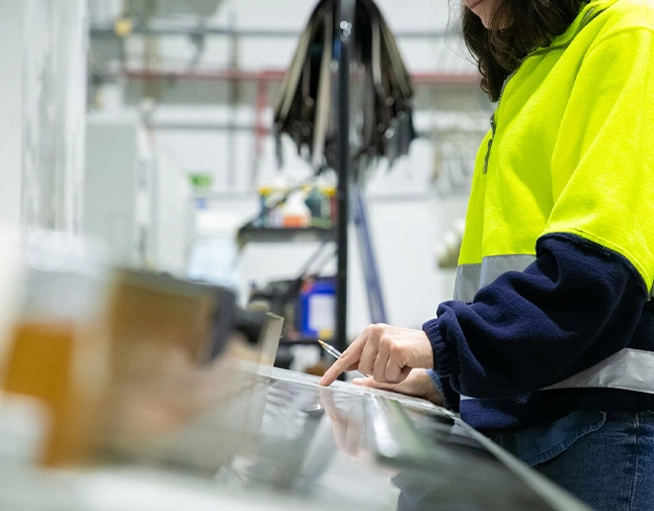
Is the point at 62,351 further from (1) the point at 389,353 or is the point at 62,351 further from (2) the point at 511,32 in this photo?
(2) the point at 511,32

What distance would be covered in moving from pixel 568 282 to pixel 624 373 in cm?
13

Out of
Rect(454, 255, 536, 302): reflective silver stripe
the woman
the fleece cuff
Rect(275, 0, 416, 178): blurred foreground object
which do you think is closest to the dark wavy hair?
the woman

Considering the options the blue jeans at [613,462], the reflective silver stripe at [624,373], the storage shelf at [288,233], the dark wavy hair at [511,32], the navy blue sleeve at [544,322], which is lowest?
the storage shelf at [288,233]

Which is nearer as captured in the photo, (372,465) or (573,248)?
(372,465)

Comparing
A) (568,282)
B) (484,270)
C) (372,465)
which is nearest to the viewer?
(372,465)

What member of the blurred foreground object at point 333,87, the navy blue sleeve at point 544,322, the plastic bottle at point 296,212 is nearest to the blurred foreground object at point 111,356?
the navy blue sleeve at point 544,322

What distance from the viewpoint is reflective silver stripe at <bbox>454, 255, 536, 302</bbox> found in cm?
76

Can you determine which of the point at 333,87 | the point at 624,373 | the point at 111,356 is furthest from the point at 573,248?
the point at 333,87

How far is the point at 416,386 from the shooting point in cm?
95

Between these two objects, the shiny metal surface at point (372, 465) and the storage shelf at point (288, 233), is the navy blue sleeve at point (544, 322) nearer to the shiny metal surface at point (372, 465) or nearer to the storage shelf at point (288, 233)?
the shiny metal surface at point (372, 465)

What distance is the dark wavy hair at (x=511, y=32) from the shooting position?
779 mm

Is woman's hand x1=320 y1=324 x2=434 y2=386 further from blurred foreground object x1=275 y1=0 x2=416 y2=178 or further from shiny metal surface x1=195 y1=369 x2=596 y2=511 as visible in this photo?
blurred foreground object x1=275 y1=0 x2=416 y2=178

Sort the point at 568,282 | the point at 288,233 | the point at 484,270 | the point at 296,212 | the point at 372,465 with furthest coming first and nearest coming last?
the point at 296,212, the point at 288,233, the point at 484,270, the point at 568,282, the point at 372,465

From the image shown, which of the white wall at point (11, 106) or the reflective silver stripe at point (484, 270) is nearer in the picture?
the reflective silver stripe at point (484, 270)
